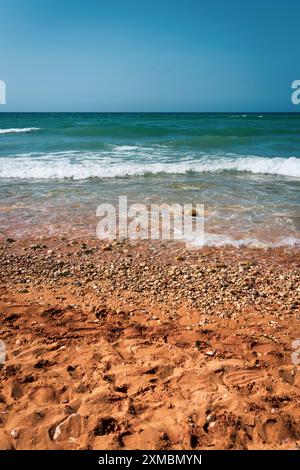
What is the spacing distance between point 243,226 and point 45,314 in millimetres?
4624

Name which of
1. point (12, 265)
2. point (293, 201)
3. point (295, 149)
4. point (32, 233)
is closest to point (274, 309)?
point (12, 265)

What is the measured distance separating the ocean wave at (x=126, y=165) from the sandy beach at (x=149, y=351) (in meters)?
7.76

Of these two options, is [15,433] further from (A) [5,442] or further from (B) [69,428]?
(B) [69,428]

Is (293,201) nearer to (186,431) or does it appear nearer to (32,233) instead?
(32,233)

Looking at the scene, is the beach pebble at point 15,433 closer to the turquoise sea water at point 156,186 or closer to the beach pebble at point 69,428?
the beach pebble at point 69,428

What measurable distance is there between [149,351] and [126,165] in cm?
1156

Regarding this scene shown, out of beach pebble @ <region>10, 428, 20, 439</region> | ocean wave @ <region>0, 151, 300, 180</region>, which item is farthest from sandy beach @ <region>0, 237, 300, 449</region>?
ocean wave @ <region>0, 151, 300, 180</region>

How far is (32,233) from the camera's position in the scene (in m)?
6.63

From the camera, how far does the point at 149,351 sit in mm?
3396

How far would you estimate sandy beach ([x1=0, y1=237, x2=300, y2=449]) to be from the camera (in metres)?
2.54

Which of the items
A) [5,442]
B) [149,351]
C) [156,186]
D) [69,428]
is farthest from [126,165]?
[5,442]

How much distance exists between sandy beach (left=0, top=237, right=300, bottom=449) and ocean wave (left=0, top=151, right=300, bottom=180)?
7.76 metres

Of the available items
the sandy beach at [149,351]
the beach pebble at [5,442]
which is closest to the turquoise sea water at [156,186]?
the sandy beach at [149,351]

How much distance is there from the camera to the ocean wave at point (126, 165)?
502 inches
